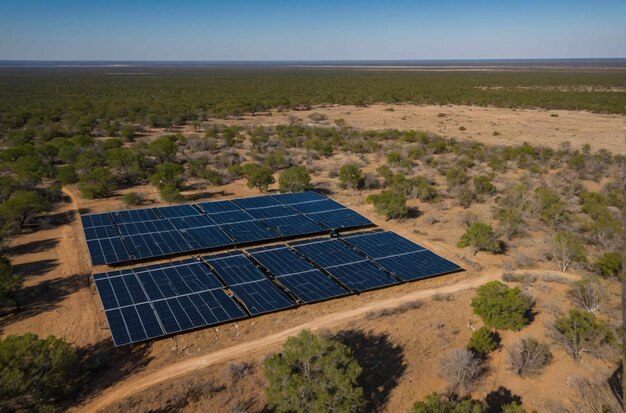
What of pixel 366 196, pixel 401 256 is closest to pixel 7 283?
pixel 401 256

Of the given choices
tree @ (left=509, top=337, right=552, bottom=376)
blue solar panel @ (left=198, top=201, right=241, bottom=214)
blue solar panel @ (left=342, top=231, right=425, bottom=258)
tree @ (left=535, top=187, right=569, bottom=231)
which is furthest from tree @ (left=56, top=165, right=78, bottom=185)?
tree @ (left=535, top=187, right=569, bottom=231)

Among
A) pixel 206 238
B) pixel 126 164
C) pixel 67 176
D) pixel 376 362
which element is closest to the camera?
pixel 376 362

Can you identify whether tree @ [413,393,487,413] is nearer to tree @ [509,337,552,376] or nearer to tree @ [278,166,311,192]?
tree @ [509,337,552,376]

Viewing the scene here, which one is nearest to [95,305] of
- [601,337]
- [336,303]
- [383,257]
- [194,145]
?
[336,303]

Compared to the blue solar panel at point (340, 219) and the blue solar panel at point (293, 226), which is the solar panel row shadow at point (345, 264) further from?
the blue solar panel at point (340, 219)

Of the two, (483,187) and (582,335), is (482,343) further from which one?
(483,187)

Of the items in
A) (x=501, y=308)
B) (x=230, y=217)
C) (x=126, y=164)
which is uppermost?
(x=126, y=164)

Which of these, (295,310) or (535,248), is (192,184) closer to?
(295,310)
